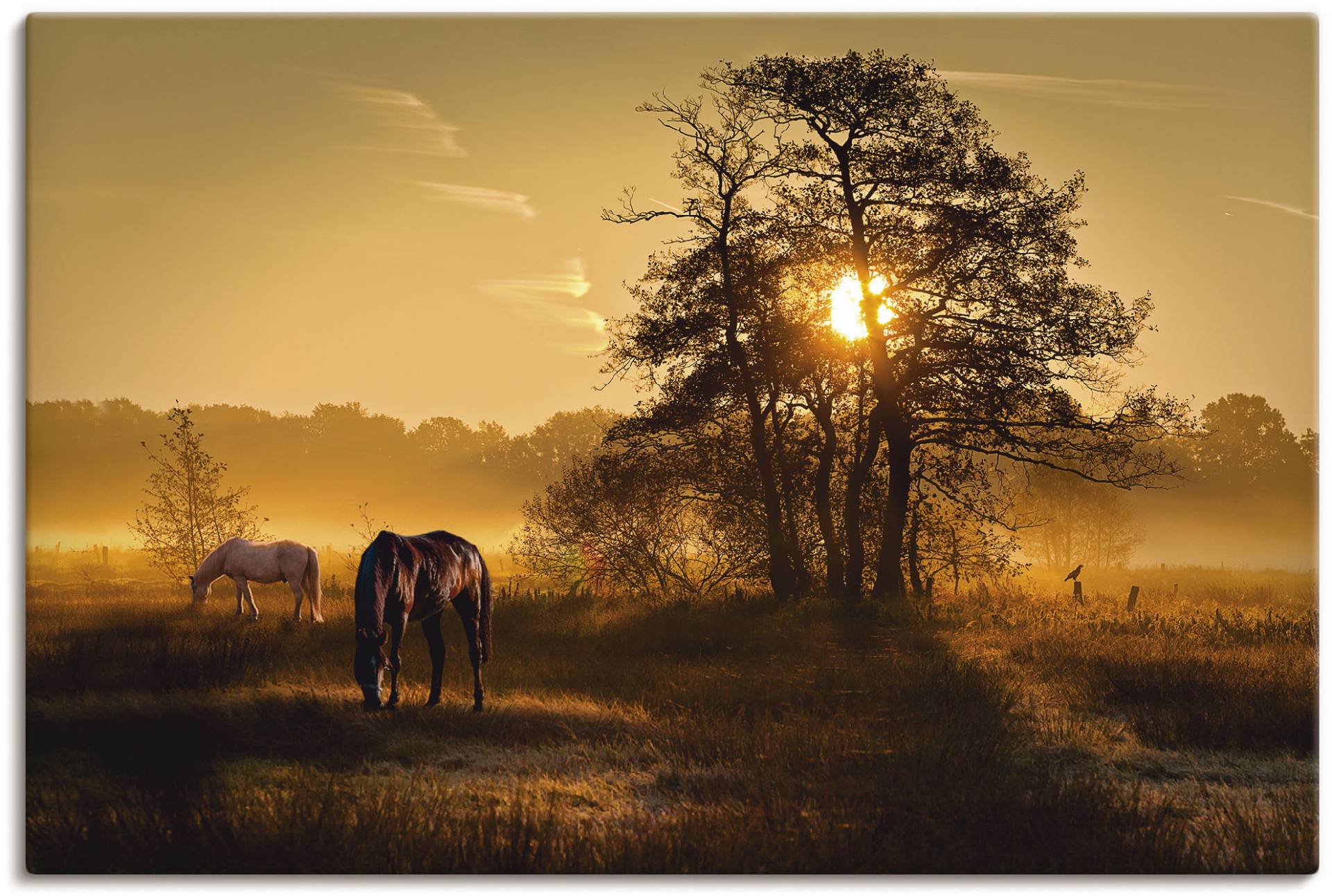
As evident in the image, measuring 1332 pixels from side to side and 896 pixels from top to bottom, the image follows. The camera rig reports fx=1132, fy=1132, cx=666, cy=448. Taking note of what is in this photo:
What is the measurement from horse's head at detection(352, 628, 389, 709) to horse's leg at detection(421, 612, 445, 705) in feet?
2.06

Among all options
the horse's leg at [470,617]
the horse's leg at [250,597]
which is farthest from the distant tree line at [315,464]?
the horse's leg at [250,597]

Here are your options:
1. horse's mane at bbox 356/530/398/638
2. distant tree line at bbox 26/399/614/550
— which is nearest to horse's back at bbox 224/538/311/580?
distant tree line at bbox 26/399/614/550

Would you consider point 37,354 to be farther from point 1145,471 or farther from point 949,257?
point 1145,471

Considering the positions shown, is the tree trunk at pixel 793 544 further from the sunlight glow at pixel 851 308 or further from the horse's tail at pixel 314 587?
the horse's tail at pixel 314 587

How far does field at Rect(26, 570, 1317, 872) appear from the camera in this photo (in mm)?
7121

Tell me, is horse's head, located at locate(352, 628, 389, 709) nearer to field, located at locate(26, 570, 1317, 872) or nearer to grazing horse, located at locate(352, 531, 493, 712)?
grazing horse, located at locate(352, 531, 493, 712)

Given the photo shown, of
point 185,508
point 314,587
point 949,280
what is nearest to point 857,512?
point 949,280

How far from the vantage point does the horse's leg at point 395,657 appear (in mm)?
8297

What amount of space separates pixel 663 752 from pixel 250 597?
4892mm

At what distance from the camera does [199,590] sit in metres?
10.8

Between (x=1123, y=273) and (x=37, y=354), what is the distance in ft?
29.2

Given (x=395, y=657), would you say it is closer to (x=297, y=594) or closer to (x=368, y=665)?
(x=368, y=665)

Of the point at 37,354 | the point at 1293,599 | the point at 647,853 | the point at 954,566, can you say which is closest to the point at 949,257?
the point at 954,566

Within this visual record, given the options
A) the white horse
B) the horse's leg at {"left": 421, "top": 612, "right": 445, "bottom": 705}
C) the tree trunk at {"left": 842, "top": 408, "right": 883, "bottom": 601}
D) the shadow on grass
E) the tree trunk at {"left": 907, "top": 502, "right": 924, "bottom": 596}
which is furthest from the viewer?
the tree trunk at {"left": 907, "top": 502, "right": 924, "bottom": 596}
